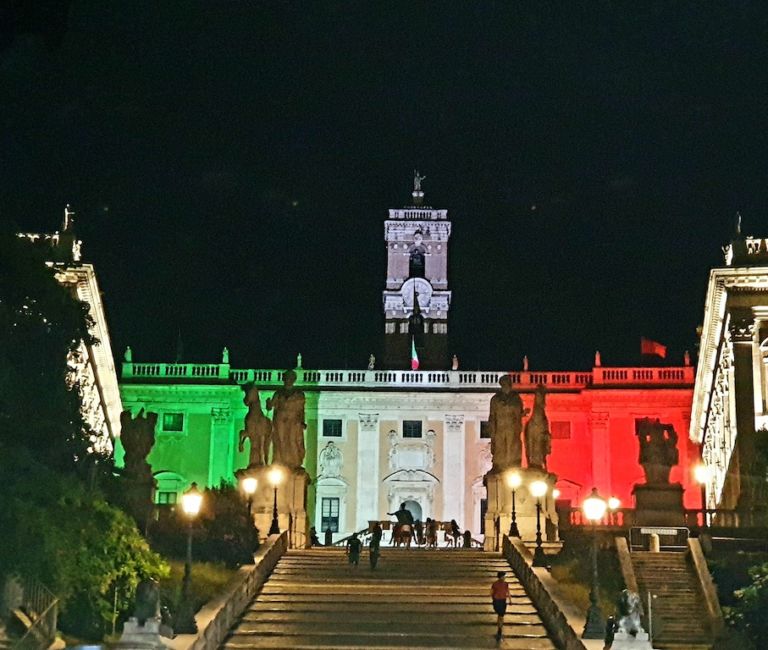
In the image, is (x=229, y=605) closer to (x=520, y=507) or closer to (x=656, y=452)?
(x=656, y=452)

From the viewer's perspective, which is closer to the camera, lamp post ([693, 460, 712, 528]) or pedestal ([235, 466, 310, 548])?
pedestal ([235, 466, 310, 548])

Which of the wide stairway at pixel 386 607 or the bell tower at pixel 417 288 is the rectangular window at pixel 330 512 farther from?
the wide stairway at pixel 386 607

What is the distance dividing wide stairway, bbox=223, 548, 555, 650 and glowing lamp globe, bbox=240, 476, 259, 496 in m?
3.00

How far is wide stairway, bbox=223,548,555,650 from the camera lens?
94.6 ft

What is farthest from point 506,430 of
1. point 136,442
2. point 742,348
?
point 742,348

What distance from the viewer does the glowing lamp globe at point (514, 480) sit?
40156 mm

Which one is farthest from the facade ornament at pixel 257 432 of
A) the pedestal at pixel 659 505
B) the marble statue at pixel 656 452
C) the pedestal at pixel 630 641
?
the pedestal at pixel 630 641

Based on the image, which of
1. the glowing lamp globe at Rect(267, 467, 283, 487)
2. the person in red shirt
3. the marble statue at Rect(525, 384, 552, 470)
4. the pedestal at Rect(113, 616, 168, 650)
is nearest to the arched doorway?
the marble statue at Rect(525, 384, 552, 470)

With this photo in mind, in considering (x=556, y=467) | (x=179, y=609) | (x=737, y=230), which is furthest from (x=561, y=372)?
(x=179, y=609)

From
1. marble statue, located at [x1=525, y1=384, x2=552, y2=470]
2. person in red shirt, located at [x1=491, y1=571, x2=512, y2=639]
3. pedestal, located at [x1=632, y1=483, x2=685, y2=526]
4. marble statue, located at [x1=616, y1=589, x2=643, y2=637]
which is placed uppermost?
marble statue, located at [x1=525, y1=384, x2=552, y2=470]

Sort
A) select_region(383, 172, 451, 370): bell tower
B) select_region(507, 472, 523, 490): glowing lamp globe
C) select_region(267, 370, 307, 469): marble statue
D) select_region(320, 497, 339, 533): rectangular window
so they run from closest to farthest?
select_region(507, 472, 523, 490): glowing lamp globe, select_region(267, 370, 307, 469): marble statue, select_region(320, 497, 339, 533): rectangular window, select_region(383, 172, 451, 370): bell tower

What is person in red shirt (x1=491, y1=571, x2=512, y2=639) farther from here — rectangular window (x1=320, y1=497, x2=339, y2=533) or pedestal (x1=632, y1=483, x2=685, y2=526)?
rectangular window (x1=320, y1=497, x2=339, y2=533)

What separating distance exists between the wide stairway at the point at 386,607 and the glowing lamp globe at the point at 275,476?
248 cm

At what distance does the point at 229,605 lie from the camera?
97.0 feet
